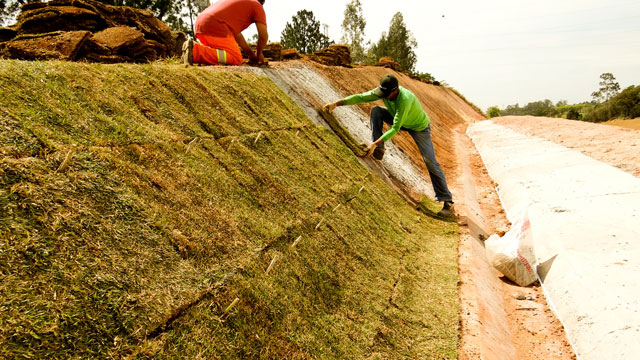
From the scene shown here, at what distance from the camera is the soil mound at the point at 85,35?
3895 mm

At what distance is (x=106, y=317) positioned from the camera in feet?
5.01

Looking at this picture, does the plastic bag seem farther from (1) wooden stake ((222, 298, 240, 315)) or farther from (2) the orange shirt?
(2) the orange shirt

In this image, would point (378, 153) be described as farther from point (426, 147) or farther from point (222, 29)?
point (222, 29)

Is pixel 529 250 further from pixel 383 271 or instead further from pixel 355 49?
pixel 355 49

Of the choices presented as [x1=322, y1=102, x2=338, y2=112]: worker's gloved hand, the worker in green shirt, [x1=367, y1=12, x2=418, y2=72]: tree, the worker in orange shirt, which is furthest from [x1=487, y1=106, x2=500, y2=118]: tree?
the worker in orange shirt

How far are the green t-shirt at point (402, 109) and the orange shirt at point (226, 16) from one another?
189 cm

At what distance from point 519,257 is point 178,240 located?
4103mm

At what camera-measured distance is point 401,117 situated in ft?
17.4

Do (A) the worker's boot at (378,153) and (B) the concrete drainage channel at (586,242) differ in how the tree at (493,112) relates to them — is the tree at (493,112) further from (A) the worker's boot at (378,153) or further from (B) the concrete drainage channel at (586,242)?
(A) the worker's boot at (378,153)

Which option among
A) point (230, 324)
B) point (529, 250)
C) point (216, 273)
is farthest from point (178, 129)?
point (529, 250)

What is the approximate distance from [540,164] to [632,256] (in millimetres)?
4896

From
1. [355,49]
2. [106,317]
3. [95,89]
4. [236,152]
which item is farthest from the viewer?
[355,49]

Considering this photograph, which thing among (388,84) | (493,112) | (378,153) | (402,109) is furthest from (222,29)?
(493,112)

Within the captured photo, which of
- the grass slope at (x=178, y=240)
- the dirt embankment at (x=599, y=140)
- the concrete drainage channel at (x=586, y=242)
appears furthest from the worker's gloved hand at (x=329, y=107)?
the dirt embankment at (x=599, y=140)
